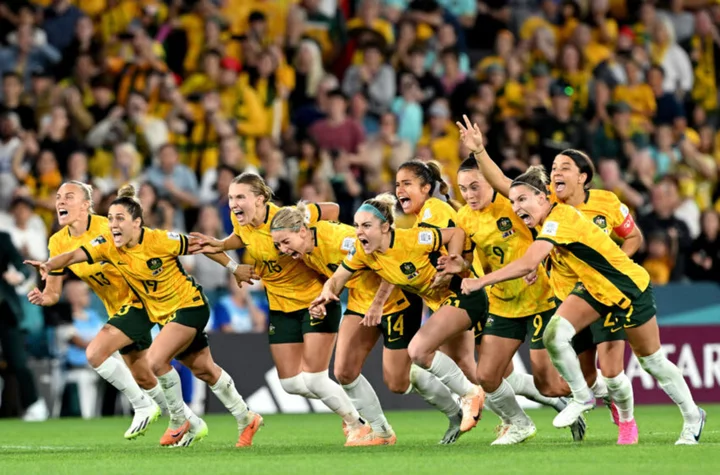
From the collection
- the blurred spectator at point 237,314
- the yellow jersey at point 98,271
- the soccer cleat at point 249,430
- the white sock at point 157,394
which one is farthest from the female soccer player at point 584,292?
the blurred spectator at point 237,314

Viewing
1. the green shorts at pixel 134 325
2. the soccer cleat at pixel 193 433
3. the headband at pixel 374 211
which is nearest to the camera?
the headband at pixel 374 211

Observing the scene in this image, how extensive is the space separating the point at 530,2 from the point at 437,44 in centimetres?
243

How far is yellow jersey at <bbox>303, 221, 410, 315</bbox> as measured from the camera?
1179 centimetres

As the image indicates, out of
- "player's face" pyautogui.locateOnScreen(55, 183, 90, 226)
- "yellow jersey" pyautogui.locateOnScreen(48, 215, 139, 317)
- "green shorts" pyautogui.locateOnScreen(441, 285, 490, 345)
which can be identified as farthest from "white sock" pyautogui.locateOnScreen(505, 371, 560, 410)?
"player's face" pyautogui.locateOnScreen(55, 183, 90, 226)

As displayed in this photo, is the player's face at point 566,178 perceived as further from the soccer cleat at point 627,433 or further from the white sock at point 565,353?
the soccer cleat at point 627,433

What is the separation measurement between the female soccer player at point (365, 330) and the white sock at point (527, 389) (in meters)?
0.88

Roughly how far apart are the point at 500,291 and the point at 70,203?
379 centimetres

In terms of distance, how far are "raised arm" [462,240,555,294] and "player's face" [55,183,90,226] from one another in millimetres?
3918

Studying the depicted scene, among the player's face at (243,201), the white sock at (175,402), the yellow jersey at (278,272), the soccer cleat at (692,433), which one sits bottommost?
the soccer cleat at (692,433)

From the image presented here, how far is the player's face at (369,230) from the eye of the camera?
1118 cm

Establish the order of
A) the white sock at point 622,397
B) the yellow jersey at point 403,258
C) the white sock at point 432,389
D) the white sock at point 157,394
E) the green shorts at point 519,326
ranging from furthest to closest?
1. the white sock at point 157,394
2. the green shorts at point 519,326
3. the white sock at point 432,389
4. the yellow jersey at point 403,258
5. the white sock at point 622,397

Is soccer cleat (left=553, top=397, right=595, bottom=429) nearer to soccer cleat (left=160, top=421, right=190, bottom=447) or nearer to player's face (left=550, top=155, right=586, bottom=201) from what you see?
player's face (left=550, top=155, right=586, bottom=201)

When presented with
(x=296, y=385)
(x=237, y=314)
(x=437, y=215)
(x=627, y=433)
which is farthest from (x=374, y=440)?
(x=237, y=314)

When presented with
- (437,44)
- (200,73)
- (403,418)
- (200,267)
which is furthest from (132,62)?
(403,418)
